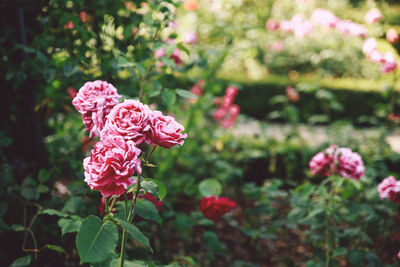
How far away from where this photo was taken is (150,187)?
2.94 feet

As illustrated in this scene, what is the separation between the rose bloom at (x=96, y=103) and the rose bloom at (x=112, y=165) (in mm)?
173

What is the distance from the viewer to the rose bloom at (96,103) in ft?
3.15

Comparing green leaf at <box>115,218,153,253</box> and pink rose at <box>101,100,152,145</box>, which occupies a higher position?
pink rose at <box>101,100,152,145</box>

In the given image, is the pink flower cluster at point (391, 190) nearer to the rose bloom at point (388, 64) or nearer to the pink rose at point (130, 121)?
the pink rose at point (130, 121)

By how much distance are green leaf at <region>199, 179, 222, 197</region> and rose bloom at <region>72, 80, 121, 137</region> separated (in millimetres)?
674

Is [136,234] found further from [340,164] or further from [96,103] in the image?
[340,164]

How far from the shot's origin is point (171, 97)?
132 centimetres

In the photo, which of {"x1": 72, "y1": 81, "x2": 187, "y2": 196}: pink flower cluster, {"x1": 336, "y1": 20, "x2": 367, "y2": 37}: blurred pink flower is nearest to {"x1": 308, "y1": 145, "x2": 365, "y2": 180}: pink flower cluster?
{"x1": 72, "y1": 81, "x2": 187, "y2": 196}: pink flower cluster

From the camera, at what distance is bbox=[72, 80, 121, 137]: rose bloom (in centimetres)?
96

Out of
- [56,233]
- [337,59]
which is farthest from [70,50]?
[337,59]

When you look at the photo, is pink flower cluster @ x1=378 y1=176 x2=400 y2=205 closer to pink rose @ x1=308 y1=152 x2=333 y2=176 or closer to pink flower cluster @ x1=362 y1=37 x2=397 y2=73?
pink rose @ x1=308 y1=152 x2=333 y2=176

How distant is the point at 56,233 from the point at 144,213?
2.08ft

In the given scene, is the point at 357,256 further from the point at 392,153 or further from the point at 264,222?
the point at 392,153

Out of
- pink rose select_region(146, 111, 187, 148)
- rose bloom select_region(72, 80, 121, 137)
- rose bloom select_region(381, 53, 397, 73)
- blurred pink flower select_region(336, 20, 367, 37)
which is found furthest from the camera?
blurred pink flower select_region(336, 20, 367, 37)
